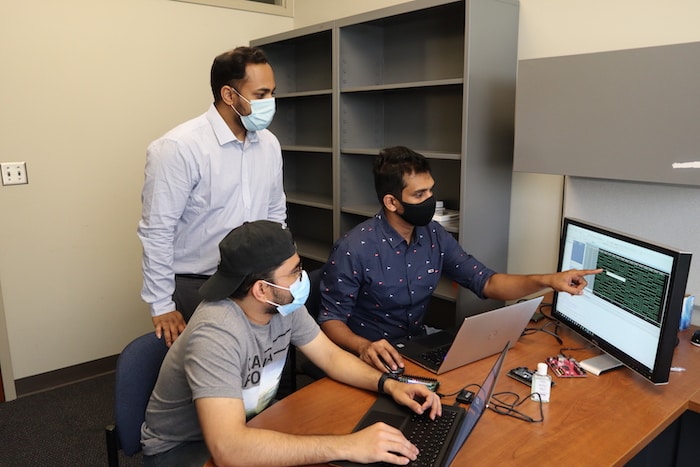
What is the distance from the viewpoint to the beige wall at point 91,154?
A: 2848 mm

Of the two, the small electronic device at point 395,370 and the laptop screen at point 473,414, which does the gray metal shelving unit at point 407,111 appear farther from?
the laptop screen at point 473,414

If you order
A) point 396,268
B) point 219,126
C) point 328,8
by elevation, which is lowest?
point 396,268

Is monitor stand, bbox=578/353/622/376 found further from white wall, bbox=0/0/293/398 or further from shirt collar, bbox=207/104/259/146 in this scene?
white wall, bbox=0/0/293/398

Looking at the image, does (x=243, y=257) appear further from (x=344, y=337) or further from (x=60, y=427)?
(x=60, y=427)

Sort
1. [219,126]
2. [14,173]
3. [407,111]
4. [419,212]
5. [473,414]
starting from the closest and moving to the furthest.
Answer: [473,414] < [419,212] < [219,126] < [14,173] < [407,111]

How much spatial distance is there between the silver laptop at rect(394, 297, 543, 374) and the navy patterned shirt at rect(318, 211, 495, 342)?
26 cm

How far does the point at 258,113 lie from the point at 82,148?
5.05 ft

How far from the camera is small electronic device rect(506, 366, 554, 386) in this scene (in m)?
1.58

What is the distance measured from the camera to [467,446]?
1271mm

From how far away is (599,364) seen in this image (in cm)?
167

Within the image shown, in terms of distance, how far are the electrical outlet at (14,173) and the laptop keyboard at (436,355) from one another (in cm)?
241

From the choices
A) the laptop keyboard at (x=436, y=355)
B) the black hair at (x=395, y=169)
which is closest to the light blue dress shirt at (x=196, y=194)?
the black hair at (x=395, y=169)

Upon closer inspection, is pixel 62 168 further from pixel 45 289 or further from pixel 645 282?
pixel 645 282

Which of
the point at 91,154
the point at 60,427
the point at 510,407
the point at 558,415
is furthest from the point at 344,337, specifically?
the point at 91,154
